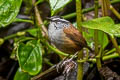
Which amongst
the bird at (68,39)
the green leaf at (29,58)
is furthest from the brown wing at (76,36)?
the green leaf at (29,58)

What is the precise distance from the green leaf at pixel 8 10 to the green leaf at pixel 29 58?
308 millimetres

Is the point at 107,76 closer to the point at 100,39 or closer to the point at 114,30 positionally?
the point at 100,39

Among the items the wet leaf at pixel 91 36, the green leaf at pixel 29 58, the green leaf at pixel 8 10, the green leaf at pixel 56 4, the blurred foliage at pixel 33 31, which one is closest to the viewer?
the green leaf at pixel 56 4

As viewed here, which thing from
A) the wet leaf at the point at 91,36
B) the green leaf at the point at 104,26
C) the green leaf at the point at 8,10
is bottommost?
the wet leaf at the point at 91,36

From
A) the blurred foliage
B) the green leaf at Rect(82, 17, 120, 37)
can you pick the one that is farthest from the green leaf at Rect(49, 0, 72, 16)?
the green leaf at Rect(82, 17, 120, 37)

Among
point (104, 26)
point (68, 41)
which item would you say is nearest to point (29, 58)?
point (68, 41)

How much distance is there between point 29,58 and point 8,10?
1.36 feet

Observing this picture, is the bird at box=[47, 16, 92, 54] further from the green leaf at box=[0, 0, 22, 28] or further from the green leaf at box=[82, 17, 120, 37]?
the green leaf at box=[0, 0, 22, 28]

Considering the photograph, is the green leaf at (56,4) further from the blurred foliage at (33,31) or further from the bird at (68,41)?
the bird at (68,41)

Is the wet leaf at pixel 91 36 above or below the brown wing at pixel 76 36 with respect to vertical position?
below

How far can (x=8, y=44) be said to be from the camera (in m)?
3.12

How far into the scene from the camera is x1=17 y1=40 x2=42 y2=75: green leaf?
5.95 ft

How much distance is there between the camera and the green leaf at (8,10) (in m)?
1.56

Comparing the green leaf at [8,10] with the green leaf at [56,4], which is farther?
the green leaf at [8,10]
